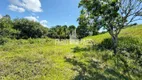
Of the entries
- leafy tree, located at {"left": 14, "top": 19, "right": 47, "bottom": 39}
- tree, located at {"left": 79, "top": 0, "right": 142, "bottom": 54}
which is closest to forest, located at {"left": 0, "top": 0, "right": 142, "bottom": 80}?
tree, located at {"left": 79, "top": 0, "right": 142, "bottom": 54}

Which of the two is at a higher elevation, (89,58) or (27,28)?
(27,28)

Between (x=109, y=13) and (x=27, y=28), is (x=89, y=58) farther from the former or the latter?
(x=27, y=28)

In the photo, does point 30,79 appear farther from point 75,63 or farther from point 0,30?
point 0,30

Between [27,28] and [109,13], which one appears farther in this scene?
[27,28]

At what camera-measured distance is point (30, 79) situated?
671 cm

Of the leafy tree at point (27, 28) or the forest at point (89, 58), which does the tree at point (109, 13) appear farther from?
the leafy tree at point (27, 28)

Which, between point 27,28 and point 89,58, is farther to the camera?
point 27,28

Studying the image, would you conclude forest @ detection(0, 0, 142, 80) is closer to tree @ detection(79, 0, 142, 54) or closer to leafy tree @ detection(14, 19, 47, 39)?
tree @ detection(79, 0, 142, 54)

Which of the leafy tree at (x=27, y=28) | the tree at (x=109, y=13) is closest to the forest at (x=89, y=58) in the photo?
the tree at (x=109, y=13)

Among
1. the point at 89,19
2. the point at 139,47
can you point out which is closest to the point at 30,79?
the point at 89,19

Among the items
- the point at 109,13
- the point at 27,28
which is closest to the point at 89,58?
the point at 109,13

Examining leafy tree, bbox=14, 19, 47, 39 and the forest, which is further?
leafy tree, bbox=14, 19, 47, 39

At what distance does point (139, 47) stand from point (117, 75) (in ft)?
20.8

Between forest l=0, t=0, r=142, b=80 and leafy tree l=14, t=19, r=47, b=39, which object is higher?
leafy tree l=14, t=19, r=47, b=39
